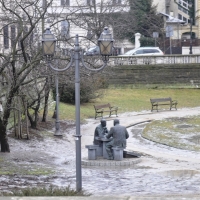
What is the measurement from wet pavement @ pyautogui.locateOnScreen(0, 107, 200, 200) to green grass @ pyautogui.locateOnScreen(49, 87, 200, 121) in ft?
27.2

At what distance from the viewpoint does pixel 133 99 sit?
43.2m

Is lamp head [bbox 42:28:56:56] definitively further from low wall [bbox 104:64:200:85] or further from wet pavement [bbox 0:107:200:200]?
low wall [bbox 104:64:200:85]

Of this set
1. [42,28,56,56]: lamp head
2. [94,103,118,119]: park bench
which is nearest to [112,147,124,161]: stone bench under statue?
[42,28,56,56]: lamp head

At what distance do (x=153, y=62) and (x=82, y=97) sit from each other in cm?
1369

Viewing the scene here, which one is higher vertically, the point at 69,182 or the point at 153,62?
the point at 153,62

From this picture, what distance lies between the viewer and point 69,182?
593 inches

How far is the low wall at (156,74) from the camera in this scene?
1960 inches

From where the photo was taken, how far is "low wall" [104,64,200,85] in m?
49.8

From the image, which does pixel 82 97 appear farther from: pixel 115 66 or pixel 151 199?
pixel 151 199

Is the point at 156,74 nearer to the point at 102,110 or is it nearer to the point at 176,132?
the point at 102,110

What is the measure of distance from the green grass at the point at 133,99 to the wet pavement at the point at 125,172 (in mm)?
8283

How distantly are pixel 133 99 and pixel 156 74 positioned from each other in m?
7.83

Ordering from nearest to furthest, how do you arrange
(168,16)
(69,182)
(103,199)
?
(103,199) → (69,182) → (168,16)

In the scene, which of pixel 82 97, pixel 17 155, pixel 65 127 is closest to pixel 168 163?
pixel 17 155
